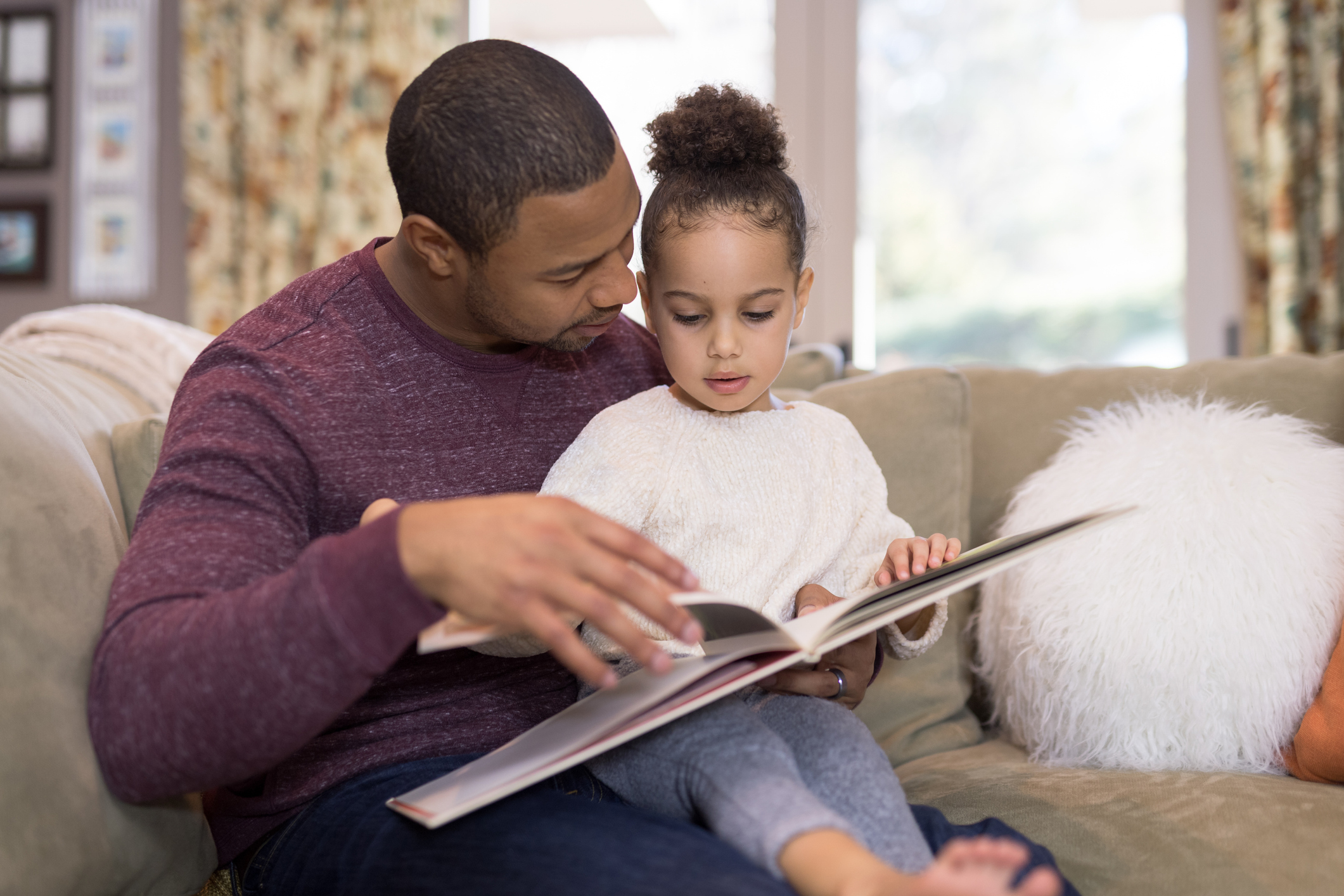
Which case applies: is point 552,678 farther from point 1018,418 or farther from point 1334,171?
point 1334,171

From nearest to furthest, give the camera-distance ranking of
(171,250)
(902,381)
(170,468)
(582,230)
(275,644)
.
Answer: (275,644) < (170,468) < (582,230) < (902,381) < (171,250)

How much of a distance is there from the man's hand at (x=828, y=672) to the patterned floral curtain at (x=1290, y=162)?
7.94ft

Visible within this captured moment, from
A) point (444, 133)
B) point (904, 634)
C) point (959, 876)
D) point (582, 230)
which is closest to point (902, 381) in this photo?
point (904, 634)

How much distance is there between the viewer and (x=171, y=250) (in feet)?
12.4

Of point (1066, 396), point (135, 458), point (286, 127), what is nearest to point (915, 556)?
point (1066, 396)

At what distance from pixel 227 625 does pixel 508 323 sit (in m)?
0.46

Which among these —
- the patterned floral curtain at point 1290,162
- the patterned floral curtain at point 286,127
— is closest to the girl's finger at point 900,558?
the patterned floral curtain at point 1290,162

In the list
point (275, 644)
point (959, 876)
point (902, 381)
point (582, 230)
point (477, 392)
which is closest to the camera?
point (959, 876)

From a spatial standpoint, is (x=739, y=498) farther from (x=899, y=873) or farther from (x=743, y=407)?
(x=899, y=873)

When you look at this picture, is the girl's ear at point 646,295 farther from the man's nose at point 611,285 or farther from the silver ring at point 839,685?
the silver ring at point 839,685

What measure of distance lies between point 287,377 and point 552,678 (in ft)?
1.48

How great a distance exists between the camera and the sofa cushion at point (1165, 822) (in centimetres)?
110

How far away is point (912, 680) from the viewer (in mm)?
1546

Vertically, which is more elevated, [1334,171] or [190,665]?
[1334,171]
